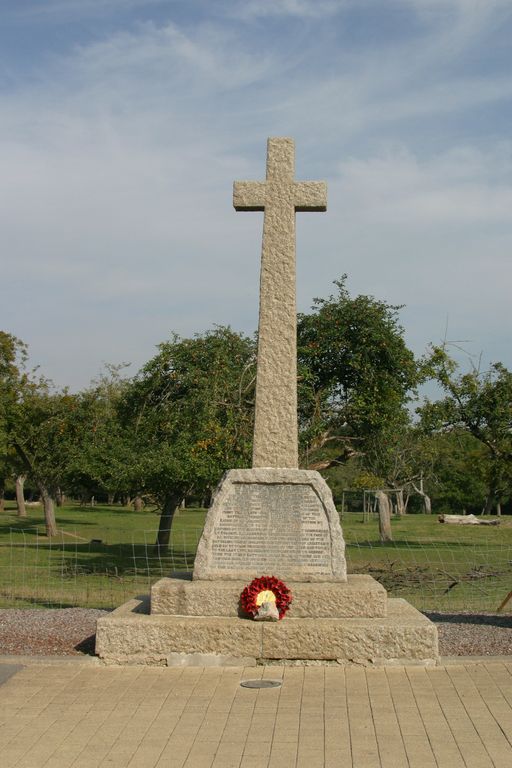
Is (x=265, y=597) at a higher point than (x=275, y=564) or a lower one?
lower

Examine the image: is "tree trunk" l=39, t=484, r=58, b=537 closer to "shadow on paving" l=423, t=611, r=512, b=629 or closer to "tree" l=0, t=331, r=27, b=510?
"tree" l=0, t=331, r=27, b=510

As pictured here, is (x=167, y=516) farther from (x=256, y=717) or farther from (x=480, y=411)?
(x=256, y=717)

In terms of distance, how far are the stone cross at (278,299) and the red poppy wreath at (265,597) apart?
1329 millimetres

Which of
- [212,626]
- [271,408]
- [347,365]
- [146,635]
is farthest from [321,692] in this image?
[347,365]

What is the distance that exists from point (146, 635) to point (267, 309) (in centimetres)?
353

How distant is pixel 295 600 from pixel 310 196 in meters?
4.30

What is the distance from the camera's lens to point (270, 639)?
816 centimetres

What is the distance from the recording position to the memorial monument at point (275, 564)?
26.7 feet

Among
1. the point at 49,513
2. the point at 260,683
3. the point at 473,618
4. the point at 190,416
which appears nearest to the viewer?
the point at 260,683

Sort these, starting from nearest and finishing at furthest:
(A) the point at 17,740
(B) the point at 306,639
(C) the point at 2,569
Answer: (A) the point at 17,740, (B) the point at 306,639, (C) the point at 2,569

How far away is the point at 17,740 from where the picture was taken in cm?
612

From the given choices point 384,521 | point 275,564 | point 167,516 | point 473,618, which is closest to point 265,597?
point 275,564

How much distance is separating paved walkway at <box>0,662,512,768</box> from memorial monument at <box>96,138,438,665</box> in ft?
0.71

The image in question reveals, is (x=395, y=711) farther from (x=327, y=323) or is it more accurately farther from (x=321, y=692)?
(x=327, y=323)
